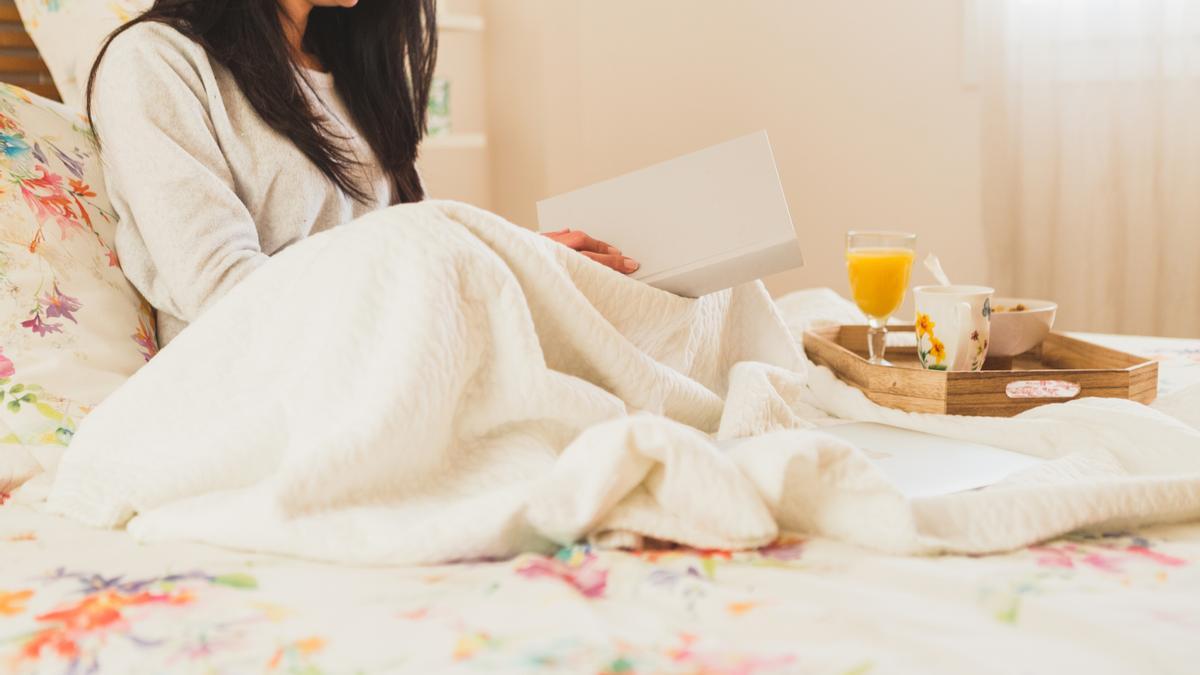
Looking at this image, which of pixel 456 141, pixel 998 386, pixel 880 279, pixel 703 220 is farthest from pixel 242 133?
pixel 456 141

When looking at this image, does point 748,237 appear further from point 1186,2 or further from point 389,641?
point 1186,2

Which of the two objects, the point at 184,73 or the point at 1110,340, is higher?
the point at 184,73

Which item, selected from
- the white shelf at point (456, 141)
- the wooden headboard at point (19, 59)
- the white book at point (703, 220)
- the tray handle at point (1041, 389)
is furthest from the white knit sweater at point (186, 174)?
the white shelf at point (456, 141)

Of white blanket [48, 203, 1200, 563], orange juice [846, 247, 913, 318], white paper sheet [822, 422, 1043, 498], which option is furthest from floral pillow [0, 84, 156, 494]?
orange juice [846, 247, 913, 318]

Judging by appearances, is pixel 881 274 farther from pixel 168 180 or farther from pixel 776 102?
pixel 776 102

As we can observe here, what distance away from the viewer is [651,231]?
1085 mm

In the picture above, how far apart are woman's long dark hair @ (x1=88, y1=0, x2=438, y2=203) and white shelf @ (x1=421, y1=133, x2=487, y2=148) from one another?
3.35 ft

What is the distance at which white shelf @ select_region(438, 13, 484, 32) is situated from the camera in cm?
268

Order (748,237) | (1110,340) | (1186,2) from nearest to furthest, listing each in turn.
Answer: (748,237) < (1110,340) < (1186,2)

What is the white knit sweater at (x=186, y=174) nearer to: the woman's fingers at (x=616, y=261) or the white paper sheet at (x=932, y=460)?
the woman's fingers at (x=616, y=261)

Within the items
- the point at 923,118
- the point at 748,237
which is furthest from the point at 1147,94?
the point at 748,237

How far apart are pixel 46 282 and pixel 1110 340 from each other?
123cm

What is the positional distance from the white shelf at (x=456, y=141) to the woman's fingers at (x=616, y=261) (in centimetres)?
166

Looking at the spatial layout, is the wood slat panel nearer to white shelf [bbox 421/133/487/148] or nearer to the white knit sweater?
the white knit sweater
